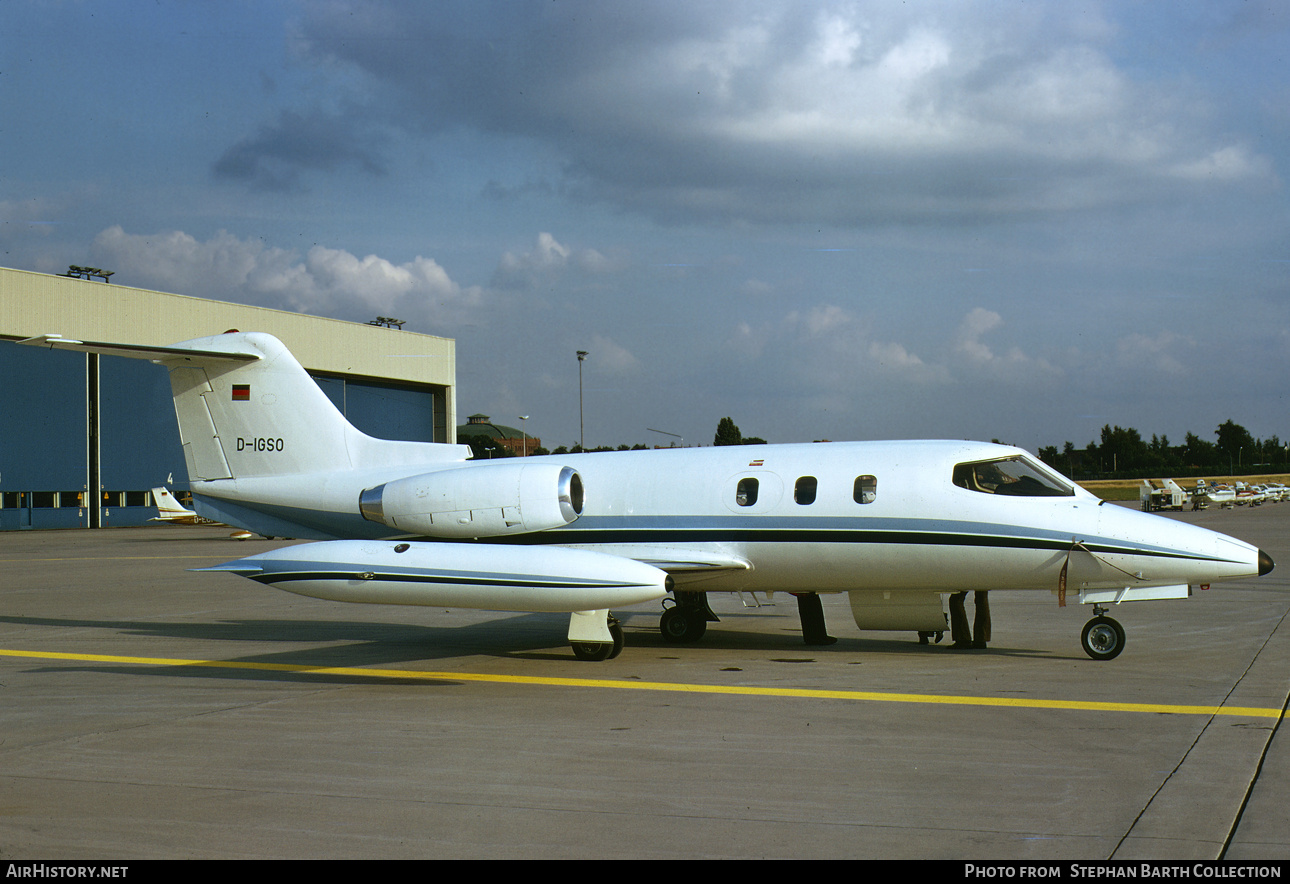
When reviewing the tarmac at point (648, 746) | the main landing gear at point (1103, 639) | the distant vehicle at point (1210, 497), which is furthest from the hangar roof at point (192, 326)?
the distant vehicle at point (1210, 497)

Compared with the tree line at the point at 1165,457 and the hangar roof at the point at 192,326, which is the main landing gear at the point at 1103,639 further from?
the tree line at the point at 1165,457

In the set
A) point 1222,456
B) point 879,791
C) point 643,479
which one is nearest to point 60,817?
point 879,791

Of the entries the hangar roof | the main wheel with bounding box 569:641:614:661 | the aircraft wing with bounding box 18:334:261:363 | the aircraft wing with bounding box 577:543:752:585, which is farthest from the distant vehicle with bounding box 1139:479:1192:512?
the aircraft wing with bounding box 18:334:261:363

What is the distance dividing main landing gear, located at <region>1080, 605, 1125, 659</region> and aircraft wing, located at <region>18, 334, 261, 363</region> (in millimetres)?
11509

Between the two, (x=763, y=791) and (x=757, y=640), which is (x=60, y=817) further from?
(x=757, y=640)

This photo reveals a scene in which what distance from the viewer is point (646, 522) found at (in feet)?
43.4

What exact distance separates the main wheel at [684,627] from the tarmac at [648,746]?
0.84 feet

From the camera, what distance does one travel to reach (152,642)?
573 inches

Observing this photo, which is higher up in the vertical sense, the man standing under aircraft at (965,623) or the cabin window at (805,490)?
the cabin window at (805,490)

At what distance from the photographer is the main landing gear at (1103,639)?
11562 millimetres

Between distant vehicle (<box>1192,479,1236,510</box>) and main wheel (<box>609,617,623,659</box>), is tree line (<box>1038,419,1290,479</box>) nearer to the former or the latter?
distant vehicle (<box>1192,479,1236,510</box>)

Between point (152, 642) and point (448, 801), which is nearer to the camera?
point (448, 801)

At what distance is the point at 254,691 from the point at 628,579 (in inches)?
156

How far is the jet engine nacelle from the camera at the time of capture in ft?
42.0
